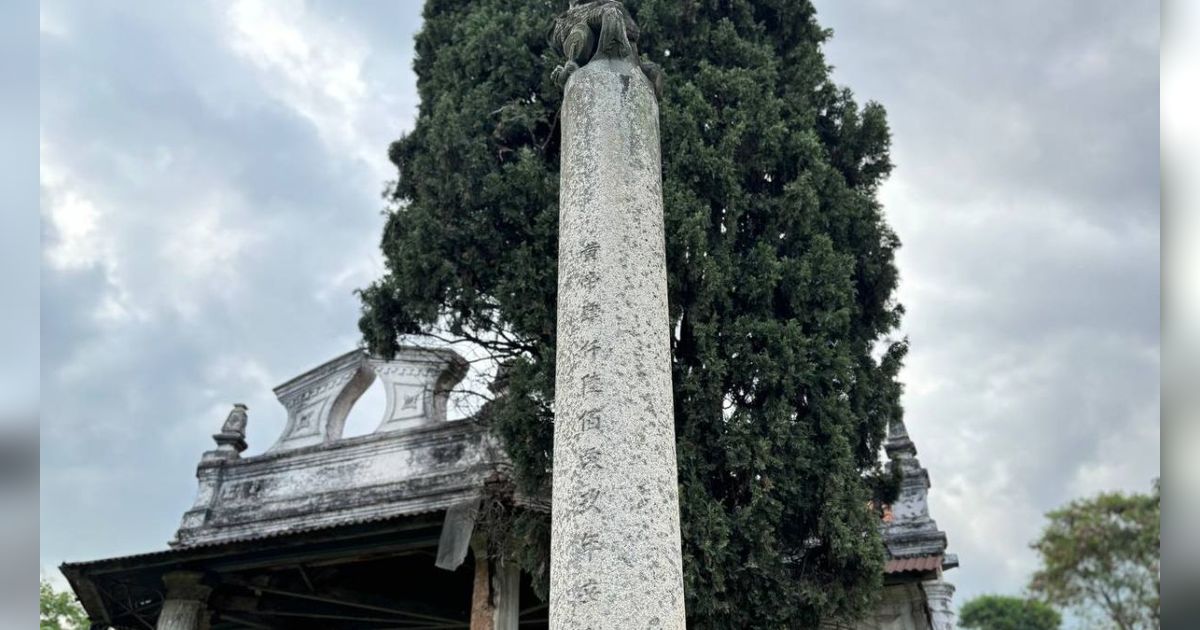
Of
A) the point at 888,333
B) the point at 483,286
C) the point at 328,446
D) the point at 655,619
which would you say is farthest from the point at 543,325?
the point at 328,446

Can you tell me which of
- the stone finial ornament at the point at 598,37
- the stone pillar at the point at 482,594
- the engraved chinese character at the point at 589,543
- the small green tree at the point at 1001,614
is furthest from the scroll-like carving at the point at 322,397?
the small green tree at the point at 1001,614

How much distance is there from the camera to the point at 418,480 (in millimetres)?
11227

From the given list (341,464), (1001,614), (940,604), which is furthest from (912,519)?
(1001,614)

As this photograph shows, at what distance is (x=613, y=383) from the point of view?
12.0ft

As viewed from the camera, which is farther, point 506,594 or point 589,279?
point 506,594

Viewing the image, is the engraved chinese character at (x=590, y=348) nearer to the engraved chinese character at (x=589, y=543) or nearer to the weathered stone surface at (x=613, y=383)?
the weathered stone surface at (x=613, y=383)

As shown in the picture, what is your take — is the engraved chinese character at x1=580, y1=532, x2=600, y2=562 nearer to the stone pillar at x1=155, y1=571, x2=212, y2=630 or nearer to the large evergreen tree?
the large evergreen tree

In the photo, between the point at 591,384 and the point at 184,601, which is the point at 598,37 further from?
the point at 184,601

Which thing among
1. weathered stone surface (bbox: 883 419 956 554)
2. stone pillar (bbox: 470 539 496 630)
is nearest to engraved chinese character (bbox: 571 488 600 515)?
stone pillar (bbox: 470 539 496 630)

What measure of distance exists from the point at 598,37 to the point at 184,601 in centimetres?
705

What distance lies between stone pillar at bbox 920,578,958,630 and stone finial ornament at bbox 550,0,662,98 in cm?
649

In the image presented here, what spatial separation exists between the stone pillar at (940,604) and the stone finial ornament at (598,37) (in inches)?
255

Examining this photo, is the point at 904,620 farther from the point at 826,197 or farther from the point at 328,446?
the point at 328,446
